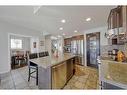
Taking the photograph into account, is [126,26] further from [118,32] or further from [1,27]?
[1,27]

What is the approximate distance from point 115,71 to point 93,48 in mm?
4690

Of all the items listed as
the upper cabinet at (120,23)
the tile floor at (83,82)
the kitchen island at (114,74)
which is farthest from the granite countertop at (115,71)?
the tile floor at (83,82)

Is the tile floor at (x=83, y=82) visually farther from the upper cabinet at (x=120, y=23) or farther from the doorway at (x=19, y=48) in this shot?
the doorway at (x=19, y=48)

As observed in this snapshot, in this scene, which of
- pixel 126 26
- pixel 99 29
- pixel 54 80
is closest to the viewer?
pixel 126 26

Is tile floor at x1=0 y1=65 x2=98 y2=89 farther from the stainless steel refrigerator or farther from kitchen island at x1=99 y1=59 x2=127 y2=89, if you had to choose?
the stainless steel refrigerator

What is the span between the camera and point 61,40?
1017cm

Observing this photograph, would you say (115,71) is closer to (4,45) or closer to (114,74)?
(114,74)

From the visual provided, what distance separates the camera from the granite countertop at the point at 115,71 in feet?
5.23

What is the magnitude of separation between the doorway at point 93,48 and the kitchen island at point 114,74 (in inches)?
165

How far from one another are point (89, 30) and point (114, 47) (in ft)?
6.88

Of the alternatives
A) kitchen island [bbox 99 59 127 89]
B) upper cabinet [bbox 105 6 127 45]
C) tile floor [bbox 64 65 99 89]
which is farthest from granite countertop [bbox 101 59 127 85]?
tile floor [bbox 64 65 99 89]

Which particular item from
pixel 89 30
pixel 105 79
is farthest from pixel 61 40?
pixel 105 79

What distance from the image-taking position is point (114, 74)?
1.74 metres

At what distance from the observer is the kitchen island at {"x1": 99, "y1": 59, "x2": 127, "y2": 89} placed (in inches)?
62.6
